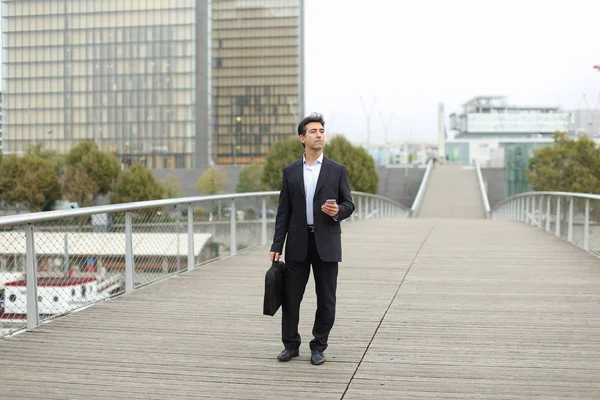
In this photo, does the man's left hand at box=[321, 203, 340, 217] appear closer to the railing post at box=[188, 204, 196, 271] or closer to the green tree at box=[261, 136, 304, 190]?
the railing post at box=[188, 204, 196, 271]

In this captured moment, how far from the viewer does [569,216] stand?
14.0m

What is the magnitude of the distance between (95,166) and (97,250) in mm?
52725

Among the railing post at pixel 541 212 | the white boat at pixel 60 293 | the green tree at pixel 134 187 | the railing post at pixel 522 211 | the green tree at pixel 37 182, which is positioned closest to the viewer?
the white boat at pixel 60 293

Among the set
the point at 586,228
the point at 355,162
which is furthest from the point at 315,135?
the point at 355,162

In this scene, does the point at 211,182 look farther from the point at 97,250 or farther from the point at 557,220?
the point at 97,250

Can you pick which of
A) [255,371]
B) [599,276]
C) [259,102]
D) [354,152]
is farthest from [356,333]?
[259,102]

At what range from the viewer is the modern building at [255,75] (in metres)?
127

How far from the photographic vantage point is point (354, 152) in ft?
211

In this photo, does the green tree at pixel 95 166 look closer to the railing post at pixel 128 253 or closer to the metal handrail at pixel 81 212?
the metal handrail at pixel 81 212

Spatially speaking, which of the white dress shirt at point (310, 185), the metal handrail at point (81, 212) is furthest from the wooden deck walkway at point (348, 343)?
the white dress shirt at point (310, 185)

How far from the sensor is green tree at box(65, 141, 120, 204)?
58.2m

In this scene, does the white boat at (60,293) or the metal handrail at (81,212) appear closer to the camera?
the metal handrail at (81,212)

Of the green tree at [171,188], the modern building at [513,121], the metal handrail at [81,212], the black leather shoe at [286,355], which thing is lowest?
the green tree at [171,188]

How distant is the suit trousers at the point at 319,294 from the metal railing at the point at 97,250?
2.35m
